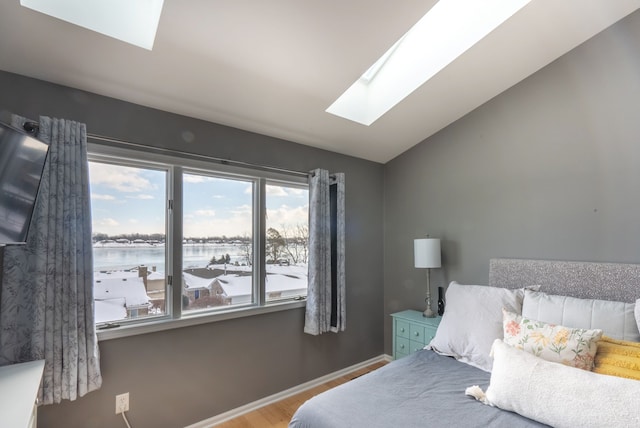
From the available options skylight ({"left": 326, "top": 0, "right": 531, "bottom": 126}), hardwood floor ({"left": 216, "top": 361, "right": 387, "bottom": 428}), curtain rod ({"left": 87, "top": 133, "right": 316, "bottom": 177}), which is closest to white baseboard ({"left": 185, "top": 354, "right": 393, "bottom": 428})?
hardwood floor ({"left": 216, "top": 361, "right": 387, "bottom": 428})

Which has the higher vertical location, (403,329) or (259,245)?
(259,245)

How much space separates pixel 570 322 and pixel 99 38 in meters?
3.09

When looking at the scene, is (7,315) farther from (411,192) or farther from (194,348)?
(411,192)

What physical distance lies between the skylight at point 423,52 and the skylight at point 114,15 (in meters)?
1.36

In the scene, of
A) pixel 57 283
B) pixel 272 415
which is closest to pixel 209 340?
pixel 272 415

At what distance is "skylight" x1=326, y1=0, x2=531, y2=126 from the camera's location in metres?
2.08

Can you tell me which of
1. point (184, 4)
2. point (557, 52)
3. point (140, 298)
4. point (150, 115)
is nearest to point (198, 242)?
point (140, 298)

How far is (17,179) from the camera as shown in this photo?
4.67ft

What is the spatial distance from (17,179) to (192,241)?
1120mm

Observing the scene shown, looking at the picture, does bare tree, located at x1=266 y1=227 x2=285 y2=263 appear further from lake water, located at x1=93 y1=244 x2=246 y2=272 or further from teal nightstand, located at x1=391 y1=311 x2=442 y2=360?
teal nightstand, located at x1=391 y1=311 x2=442 y2=360

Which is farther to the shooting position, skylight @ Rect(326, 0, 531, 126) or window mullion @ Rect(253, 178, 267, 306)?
window mullion @ Rect(253, 178, 267, 306)

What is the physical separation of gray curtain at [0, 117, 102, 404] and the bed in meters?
1.32

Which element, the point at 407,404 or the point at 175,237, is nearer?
the point at 407,404

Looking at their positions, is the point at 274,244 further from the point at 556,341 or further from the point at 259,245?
the point at 556,341
